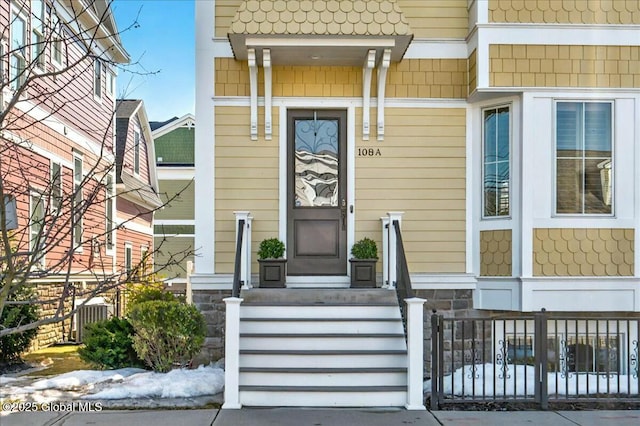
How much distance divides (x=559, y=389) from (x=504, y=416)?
127 centimetres

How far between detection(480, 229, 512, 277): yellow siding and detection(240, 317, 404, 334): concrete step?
170cm

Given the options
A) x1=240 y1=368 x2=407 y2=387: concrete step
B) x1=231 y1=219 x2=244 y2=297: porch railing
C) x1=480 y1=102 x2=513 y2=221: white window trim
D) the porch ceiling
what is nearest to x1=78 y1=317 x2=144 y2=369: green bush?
x1=231 y1=219 x2=244 y2=297: porch railing

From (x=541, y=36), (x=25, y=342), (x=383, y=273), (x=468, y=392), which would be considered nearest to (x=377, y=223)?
(x=383, y=273)

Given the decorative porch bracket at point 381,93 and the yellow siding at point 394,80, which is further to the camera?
the yellow siding at point 394,80

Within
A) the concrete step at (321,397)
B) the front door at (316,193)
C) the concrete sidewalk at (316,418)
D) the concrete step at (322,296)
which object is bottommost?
the concrete sidewalk at (316,418)

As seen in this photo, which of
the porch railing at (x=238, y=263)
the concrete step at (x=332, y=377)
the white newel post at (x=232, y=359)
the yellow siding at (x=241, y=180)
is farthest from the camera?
the yellow siding at (x=241, y=180)

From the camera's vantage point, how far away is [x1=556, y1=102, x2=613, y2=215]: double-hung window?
8.15 metres

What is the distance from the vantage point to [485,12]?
8086mm

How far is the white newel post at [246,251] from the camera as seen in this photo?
8109 mm

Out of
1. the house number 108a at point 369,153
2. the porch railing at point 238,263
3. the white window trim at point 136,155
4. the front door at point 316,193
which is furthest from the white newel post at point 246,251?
the white window trim at point 136,155

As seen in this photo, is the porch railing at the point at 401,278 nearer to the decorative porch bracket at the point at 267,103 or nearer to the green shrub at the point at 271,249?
the green shrub at the point at 271,249

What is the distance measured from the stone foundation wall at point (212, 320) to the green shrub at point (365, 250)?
172cm

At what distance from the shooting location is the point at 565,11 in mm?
8109

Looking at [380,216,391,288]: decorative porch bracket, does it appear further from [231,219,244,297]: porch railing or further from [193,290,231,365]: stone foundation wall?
[193,290,231,365]: stone foundation wall
